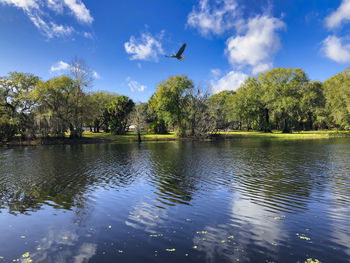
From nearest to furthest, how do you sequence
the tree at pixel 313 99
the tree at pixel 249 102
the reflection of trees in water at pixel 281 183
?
the reflection of trees in water at pixel 281 183 → the tree at pixel 313 99 → the tree at pixel 249 102

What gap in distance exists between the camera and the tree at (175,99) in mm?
66625

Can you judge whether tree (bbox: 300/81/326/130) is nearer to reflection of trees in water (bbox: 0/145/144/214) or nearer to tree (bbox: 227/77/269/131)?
tree (bbox: 227/77/269/131)

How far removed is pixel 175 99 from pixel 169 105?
2.68m

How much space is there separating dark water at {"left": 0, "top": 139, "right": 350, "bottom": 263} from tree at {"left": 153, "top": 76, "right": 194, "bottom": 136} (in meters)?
48.5

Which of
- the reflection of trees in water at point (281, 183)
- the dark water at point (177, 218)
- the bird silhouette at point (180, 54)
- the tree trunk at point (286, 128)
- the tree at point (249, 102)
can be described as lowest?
the dark water at point (177, 218)

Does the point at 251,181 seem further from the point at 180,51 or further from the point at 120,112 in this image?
the point at 120,112

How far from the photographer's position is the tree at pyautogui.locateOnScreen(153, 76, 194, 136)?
219ft

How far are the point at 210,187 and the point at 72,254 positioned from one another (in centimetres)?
981

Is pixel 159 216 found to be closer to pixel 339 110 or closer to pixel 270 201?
pixel 270 201

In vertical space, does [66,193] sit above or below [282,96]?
below

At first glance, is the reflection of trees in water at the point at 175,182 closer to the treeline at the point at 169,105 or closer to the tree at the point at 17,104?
the treeline at the point at 169,105

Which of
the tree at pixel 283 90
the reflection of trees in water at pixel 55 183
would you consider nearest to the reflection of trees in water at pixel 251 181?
the reflection of trees in water at pixel 55 183

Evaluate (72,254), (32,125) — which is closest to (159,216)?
(72,254)

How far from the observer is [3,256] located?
23.9 feet
